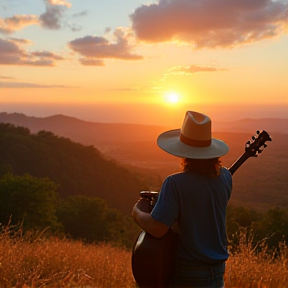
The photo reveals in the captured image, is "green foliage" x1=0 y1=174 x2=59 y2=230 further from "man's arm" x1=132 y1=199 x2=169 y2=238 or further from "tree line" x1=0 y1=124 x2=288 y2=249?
"man's arm" x1=132 y1=199 x2=169 y2=238

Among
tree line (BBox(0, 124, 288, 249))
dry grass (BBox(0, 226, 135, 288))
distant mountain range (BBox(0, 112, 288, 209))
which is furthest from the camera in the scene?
distant mountain range (BBox(0, 112, 288, 209))

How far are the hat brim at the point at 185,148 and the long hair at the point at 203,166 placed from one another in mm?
30

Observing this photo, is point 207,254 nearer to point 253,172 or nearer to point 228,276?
point 228,276

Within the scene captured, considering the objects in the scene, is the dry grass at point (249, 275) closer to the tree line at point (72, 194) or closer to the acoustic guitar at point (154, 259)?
the acoustic guitar at point (154, 259)

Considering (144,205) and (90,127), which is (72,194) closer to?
(144,205)

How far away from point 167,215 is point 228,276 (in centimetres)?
283

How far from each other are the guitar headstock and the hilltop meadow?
345 mm

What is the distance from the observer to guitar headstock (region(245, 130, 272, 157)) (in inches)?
104

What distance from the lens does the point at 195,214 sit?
212 cm

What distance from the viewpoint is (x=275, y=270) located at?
16.4 ft

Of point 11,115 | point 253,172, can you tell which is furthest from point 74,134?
point 253,172

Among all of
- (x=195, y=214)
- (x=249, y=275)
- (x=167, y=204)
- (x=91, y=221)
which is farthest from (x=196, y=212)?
(x=91, y=221)

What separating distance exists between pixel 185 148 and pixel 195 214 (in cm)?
37

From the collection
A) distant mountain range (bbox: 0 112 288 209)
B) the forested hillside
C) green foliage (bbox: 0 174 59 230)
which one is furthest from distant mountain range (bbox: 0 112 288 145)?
green foliage (bbox: 0 174 59 230)
